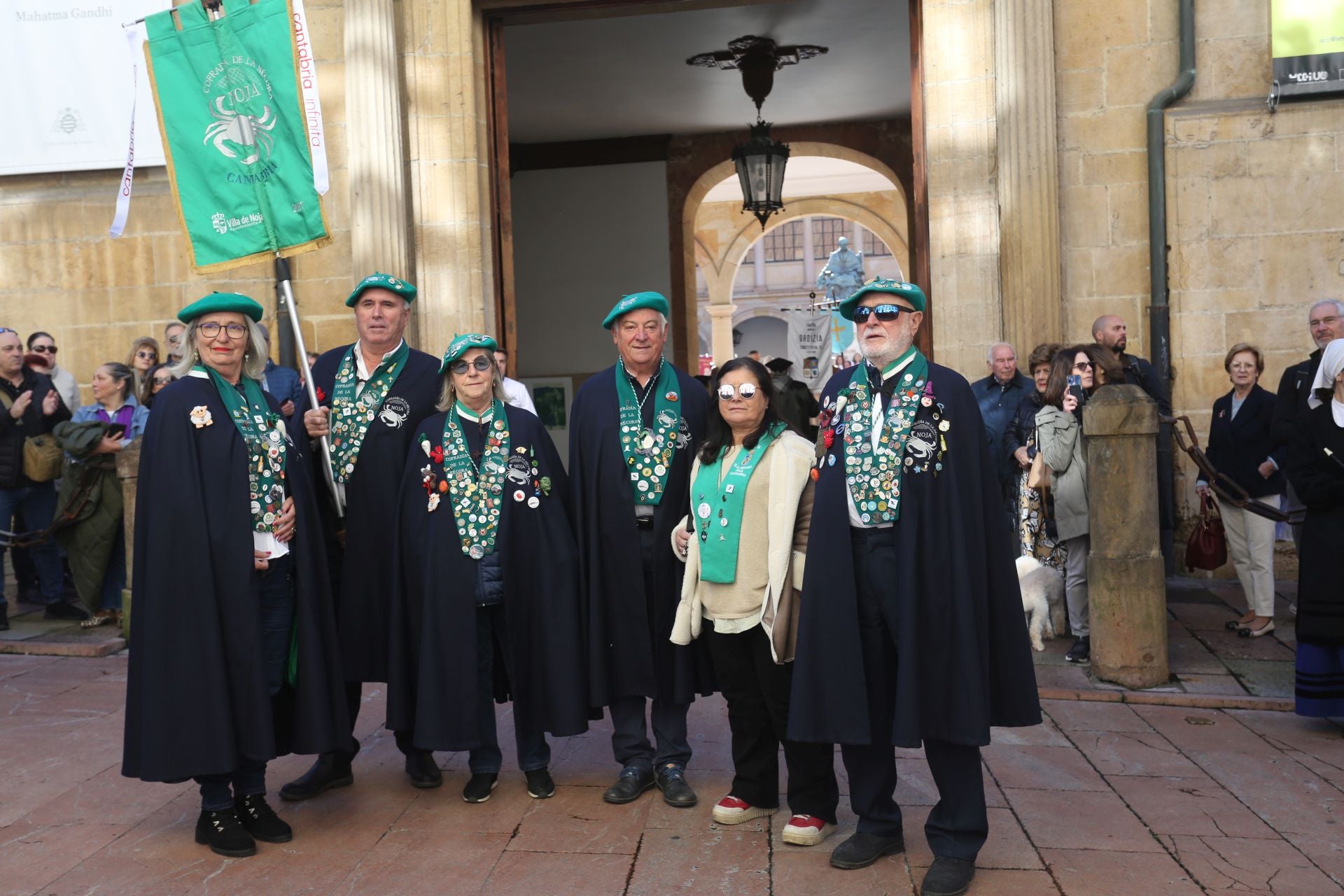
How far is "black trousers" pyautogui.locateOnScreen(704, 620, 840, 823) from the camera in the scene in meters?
4.19

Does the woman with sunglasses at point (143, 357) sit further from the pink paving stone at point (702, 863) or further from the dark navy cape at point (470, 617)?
the pink paving stone at point (702, 863)

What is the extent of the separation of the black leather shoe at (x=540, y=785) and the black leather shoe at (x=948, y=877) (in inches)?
60.0

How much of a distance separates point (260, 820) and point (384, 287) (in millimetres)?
1981

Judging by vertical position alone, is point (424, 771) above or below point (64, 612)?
below

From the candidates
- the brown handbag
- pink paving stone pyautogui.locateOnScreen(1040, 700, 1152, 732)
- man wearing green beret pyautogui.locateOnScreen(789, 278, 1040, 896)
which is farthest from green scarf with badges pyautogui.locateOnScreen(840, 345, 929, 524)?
the brown handbag

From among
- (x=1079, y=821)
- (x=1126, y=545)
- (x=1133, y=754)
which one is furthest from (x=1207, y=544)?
(x=1079, y=821)

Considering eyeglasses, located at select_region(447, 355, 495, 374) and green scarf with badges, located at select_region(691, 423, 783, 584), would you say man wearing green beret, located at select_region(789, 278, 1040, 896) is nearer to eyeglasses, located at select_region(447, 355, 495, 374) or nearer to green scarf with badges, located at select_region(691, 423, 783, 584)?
green scarf with badges, located at select_region(691, 423, 783, 584)

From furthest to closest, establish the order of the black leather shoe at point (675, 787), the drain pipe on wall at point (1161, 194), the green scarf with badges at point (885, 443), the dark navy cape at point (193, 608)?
the drain pipe on wall at point (1161, 194), the black leather shoe at point (675, 787), the dark navy cape at point (193, 608), the green scarf with badges at point (885, 443)

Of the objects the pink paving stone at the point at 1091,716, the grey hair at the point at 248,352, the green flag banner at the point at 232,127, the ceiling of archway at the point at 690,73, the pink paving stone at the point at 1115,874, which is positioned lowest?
the pink paving stone at the point at 1115,874

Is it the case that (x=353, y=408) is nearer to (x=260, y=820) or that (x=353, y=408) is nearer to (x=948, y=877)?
(x=260, y=820)

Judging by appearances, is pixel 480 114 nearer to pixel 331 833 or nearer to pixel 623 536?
pixel 623 536

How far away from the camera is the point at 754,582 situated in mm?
4215

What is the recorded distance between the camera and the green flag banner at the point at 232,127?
199 inches

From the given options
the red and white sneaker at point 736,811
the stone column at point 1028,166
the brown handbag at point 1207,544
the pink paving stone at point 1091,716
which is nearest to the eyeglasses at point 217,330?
the red and white sneaker at point 736,811
